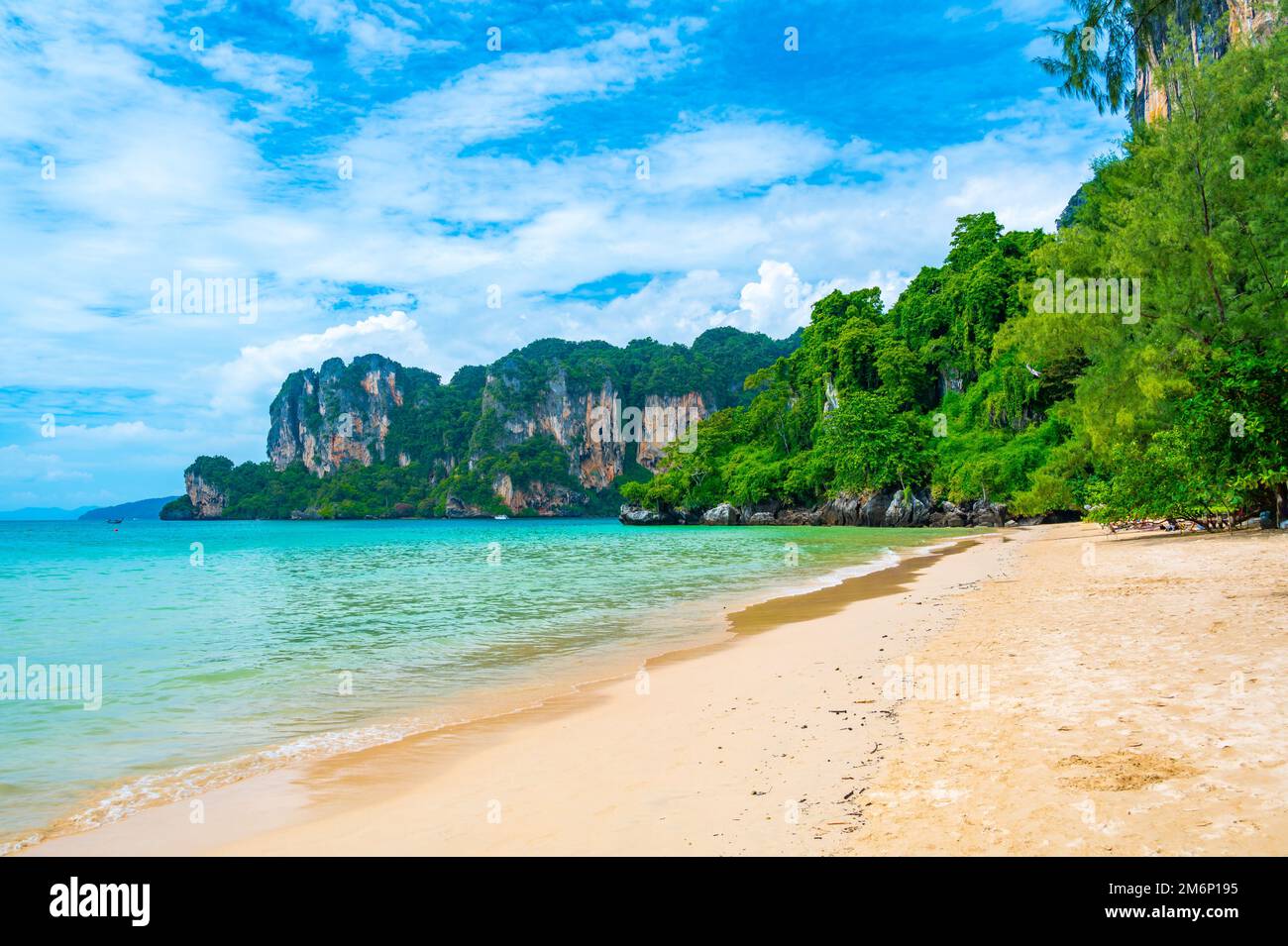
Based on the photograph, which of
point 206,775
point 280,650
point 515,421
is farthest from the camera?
point 515,421

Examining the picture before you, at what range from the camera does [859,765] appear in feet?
16.0

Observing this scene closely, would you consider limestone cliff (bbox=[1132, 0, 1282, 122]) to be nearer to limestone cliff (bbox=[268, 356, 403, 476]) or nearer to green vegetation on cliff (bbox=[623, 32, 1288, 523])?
green vegetation on cliff (bbox=[623, 32, 1288, 523])

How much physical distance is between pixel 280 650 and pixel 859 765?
10.8m

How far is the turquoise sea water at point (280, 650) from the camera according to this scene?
6727 mm

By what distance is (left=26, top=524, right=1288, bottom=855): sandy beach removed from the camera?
12.1ft

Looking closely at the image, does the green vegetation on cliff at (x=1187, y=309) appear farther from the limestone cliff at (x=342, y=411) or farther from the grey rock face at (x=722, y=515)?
the limestone cliff at (x=342, y=411)

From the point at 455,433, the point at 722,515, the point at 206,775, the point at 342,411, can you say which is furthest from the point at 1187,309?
the point at 342,411

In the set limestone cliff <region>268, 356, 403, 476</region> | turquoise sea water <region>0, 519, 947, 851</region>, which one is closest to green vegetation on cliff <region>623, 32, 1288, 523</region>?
turquoise sea water <region>0, 519, 947, 851</region>

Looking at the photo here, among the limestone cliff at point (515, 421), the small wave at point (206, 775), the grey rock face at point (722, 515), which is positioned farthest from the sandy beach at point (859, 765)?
the limestone cliff at point (515, 421)

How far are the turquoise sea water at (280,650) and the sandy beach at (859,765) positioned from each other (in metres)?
1.17

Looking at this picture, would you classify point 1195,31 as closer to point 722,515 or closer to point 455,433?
point 722,515
